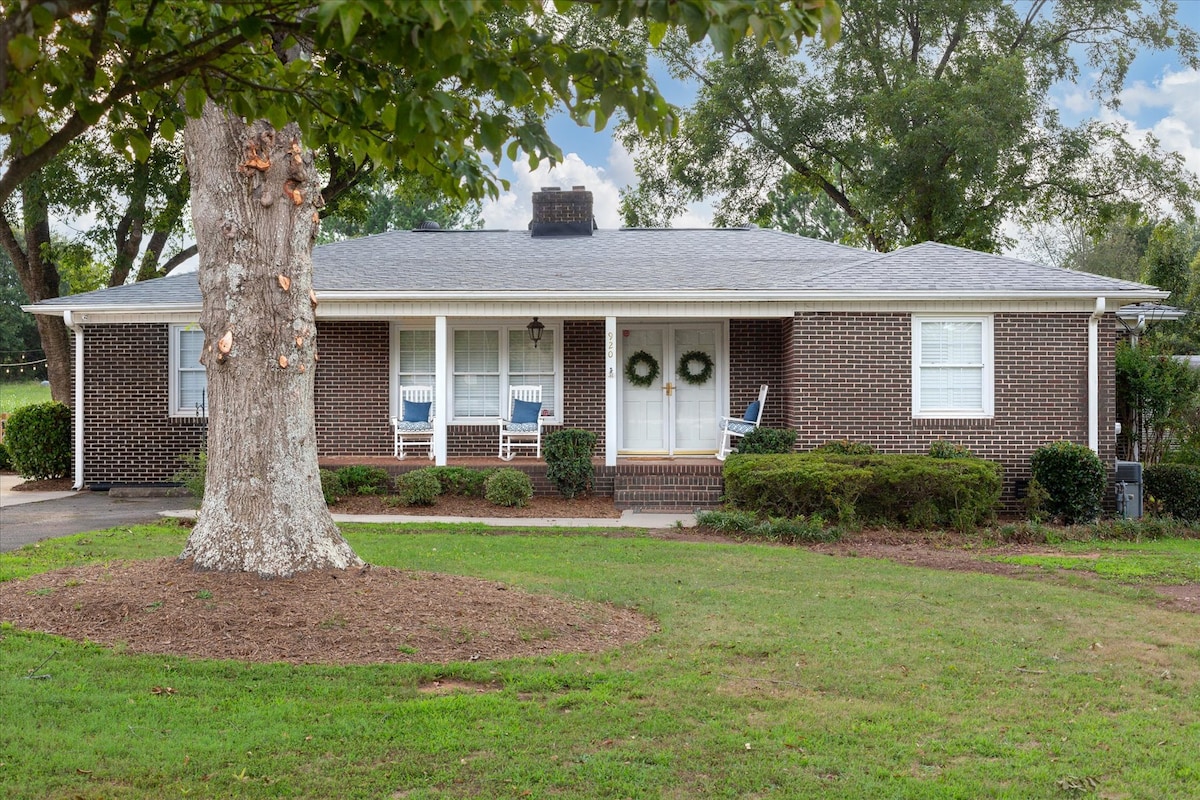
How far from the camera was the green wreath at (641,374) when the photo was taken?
16.9 meters

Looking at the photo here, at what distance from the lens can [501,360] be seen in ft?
55.4

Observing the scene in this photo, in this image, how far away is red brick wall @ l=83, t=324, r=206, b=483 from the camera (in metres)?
16.4

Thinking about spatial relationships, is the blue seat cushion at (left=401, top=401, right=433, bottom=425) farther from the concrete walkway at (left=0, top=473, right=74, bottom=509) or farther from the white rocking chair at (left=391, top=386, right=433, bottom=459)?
the concrete walkway at (left=0, top=473, right=74, bottom=509)

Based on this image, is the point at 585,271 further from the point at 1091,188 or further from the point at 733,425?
the point at 1091,188

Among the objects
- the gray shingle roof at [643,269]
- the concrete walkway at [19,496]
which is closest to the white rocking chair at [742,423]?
the gray shingle roof at [643,269]

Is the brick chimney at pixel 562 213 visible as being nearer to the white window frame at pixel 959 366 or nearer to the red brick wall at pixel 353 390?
the red brick wall at pixel 353 390

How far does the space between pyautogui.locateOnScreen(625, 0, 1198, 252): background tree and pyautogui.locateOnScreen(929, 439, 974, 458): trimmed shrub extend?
35.6ft

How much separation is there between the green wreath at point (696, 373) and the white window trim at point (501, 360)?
6.56ft

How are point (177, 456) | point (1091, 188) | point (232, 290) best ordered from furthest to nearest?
point (1091, 188) → point (177, 456) → point (232, 290)

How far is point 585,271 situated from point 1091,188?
1515cm

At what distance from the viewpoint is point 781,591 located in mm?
8227

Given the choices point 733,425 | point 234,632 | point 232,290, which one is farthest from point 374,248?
point 234,632

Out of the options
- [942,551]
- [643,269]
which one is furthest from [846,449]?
[643,269]

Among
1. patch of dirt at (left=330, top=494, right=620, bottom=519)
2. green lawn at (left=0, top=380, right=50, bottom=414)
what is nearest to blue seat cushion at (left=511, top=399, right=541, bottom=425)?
patch of dirt at (left=330, top=494, right=620, bottom=519)
